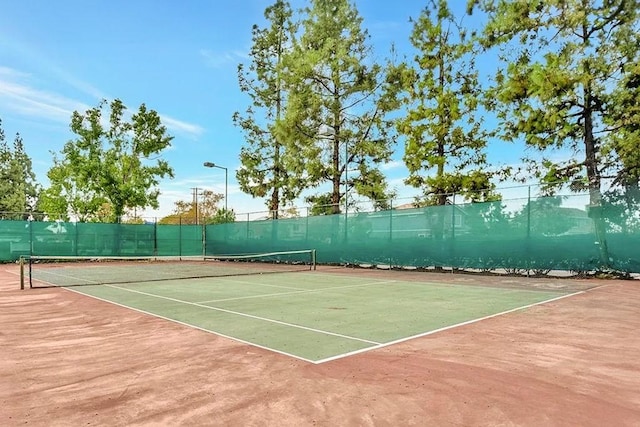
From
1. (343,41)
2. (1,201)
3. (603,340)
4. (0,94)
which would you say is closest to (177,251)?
(0,94)

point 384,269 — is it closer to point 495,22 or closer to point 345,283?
point 345,283

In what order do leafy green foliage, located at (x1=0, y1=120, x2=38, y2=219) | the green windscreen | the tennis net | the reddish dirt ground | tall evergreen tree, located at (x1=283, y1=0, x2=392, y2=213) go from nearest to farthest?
the reddish dirt ground
the tennis net
the green windscreen
tall evergreen tree, located at (x1=283, y1=0, x2=392, y2=213)
leafy green foliage, located at (x1=0, y1=120, x2=38, y2=219)

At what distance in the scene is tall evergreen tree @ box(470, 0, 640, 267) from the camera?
1310 centimetres

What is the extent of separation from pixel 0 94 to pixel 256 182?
16.0m

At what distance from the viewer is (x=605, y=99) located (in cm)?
1331

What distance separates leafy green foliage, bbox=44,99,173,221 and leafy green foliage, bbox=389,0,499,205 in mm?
17978

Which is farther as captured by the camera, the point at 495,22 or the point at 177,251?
the point at 177,251

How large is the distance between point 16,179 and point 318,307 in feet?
179

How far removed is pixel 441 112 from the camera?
56.7ft

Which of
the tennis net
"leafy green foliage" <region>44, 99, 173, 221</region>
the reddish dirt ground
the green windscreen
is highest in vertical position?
"leafy green foliage" <region>44, 99, 173, 221</region>

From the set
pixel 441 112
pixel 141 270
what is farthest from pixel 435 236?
pixel 141 270

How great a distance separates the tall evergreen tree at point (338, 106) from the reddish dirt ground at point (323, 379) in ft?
51.4

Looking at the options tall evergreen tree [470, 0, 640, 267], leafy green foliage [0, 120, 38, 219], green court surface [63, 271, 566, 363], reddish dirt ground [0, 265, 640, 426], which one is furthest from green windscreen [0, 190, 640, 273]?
leafy green foliage [0, 120, 38, 219]

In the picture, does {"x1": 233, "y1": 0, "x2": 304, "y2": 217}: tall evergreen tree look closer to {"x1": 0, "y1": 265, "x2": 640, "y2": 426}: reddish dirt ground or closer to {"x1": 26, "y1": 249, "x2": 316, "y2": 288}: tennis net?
{"x1": 26, "y1": 249, "x2": 316, "y2": 288}: tennis net
